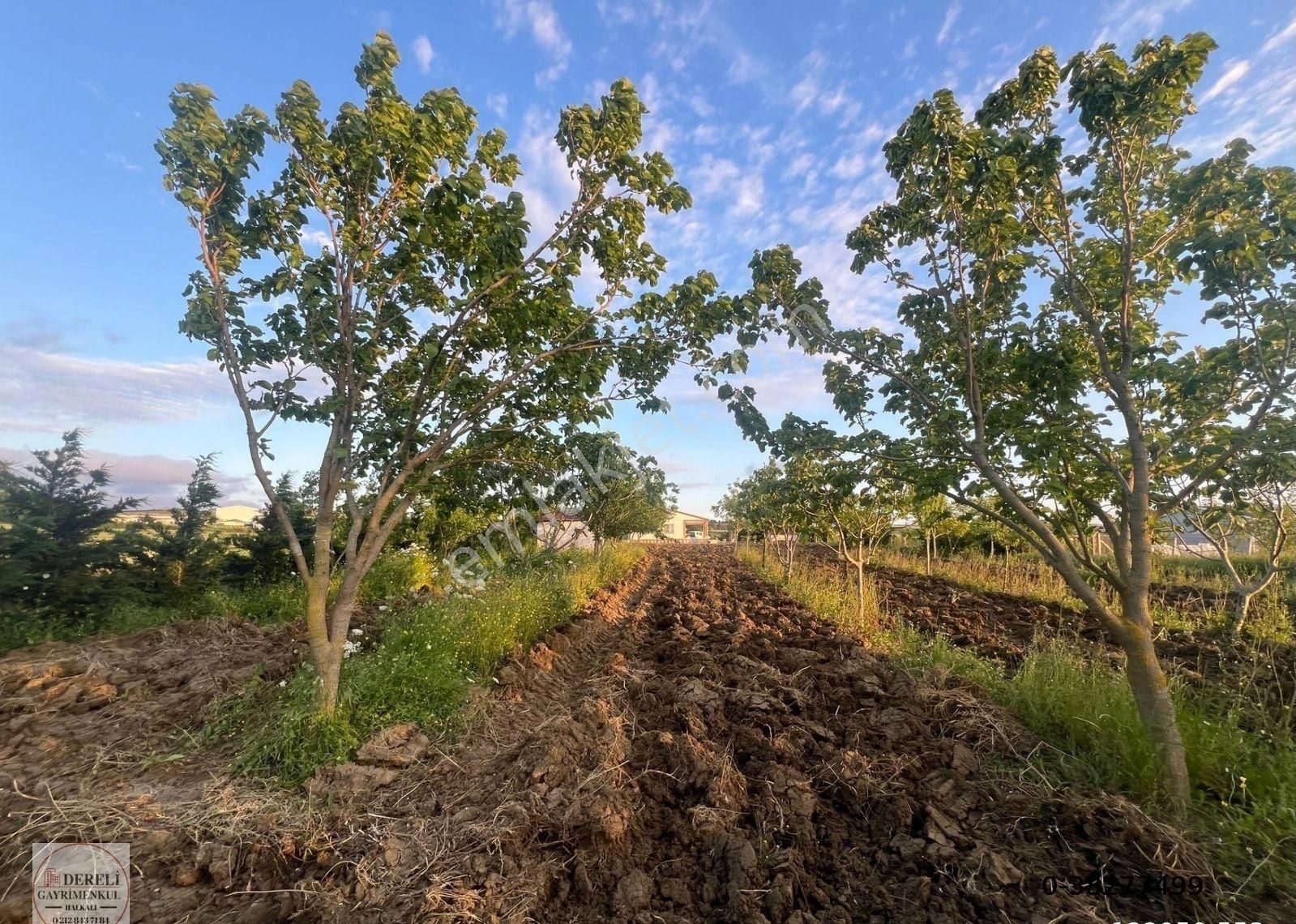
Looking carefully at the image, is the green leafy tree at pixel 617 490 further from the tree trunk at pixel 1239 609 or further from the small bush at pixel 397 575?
the tree trunk at pixel 1239 609

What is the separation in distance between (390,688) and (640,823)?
9.26 ft

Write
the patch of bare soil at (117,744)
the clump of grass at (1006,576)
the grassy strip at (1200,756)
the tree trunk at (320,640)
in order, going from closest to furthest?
the grassy strip at (1200,756)
the patch of bare soil at (117,744)
the tree trunk at (320,640)
the clump of grass at (1006,576)

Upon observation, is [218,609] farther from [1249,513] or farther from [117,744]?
[1249,513]

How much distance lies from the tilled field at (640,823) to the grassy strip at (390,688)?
1.03 ft

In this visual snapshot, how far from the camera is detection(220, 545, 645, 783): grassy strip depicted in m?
Result: 3.87

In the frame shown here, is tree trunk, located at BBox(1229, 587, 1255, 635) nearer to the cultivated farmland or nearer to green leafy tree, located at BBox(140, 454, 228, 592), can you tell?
the cultivated farmland

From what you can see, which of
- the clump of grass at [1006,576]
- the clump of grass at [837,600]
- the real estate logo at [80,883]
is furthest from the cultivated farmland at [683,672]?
the clump of grass at [1006,576]

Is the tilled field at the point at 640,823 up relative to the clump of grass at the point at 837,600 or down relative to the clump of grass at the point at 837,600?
down

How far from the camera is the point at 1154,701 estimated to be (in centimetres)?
312

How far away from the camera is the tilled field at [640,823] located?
2527mm

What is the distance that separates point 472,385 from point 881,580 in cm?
1571

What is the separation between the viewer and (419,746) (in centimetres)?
414

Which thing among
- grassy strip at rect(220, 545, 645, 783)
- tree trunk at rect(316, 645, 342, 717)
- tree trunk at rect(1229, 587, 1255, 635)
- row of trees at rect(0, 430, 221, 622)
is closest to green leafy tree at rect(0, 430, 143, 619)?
row of trees at rect(0, 430, 221, 622)

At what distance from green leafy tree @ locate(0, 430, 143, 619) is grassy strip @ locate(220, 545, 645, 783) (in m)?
4.16
